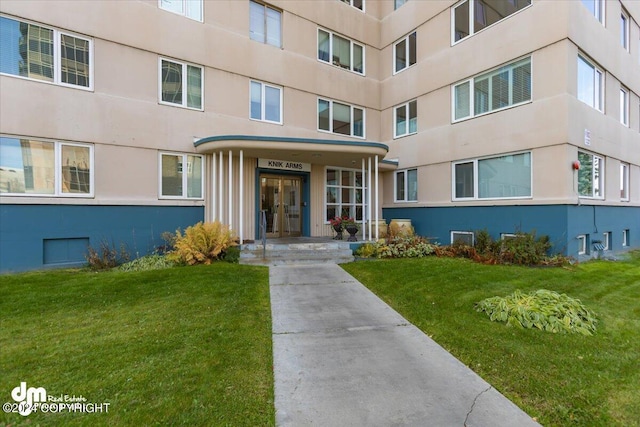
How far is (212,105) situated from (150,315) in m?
7.77

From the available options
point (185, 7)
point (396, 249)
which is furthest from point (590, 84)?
point (185, 7)

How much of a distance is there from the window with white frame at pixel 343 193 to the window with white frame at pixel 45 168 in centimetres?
798

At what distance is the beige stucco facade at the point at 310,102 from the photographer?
28.7ft

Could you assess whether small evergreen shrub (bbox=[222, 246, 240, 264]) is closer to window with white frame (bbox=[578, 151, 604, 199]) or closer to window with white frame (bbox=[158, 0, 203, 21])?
window with white frame (bbox=[158, 0, 203, 21])

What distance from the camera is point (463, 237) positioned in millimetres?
11242

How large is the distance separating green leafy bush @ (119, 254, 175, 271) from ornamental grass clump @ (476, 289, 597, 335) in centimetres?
738

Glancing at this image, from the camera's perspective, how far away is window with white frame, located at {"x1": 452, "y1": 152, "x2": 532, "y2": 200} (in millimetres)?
9734

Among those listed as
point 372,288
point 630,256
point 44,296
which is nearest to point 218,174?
point 44,296

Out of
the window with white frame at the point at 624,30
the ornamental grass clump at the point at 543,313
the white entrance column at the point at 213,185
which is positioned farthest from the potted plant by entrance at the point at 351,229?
the window with white frame at the point at 624,30

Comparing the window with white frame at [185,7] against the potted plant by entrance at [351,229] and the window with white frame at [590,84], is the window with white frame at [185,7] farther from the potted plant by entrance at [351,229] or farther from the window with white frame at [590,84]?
the window with white frame at [590,84]

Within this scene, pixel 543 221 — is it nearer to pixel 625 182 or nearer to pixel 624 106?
pixel 625 182

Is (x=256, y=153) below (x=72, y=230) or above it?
above

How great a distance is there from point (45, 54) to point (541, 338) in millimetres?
11965

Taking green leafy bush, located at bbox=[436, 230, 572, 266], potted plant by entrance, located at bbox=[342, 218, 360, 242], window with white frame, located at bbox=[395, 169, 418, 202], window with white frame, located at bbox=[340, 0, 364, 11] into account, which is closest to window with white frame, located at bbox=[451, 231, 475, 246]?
green leafy bush, located at bbox=[436, 230, 572, 266]
